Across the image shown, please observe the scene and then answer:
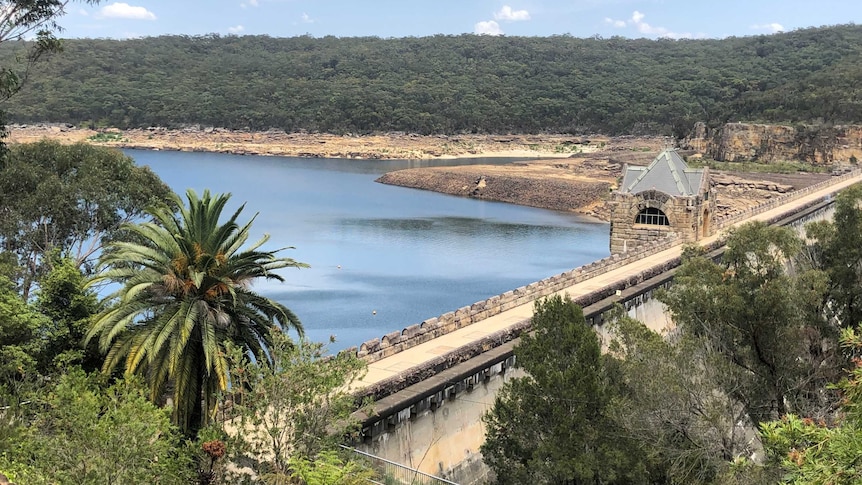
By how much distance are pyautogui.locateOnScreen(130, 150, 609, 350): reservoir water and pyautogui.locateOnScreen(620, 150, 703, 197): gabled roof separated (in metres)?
10.4

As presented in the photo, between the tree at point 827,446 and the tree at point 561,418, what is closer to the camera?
the tree at point 827,446

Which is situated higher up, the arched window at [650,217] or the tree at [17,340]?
the arched window at [650,217]

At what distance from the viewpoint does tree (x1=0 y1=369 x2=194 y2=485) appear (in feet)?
32.6

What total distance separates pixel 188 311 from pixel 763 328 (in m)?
10.2

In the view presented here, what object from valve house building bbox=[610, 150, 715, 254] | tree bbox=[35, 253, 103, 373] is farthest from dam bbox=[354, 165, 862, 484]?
valve house building bbox=[610, 150, 715, 254]

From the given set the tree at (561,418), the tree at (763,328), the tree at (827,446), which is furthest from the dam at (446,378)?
the tree at (827,446)

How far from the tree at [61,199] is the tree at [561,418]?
16.2m

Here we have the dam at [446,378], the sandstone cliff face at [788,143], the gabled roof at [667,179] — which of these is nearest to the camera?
the dam at [446,378]

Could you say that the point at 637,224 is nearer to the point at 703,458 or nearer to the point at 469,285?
the point at 469,285

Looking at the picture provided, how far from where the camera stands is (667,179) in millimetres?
34719

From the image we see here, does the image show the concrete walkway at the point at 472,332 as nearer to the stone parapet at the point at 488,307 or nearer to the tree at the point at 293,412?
the stone parapet at the point at 488,307

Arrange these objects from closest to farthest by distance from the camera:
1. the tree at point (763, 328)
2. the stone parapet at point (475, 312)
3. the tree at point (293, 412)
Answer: the tree at point (293, 412) < the tree at point (763, 328) < the stone parapet at point (475, 312)

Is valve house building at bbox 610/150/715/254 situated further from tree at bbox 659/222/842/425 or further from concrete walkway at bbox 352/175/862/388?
tree at bbox 659/222/842/425

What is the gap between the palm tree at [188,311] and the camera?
1396cm
